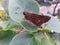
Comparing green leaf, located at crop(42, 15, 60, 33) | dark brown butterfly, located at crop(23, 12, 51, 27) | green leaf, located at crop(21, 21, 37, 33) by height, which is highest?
dark brown butterfly, located at crop(23, 12, 51, 27)

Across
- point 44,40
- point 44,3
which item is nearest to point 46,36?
point 44,40

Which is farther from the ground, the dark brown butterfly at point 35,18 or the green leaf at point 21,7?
the green leaf at point 21,7

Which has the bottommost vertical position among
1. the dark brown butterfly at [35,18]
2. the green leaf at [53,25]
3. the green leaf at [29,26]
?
the green leaf at [53,25]

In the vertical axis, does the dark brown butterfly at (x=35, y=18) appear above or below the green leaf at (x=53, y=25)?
above

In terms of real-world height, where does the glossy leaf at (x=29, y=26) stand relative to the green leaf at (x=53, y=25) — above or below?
above

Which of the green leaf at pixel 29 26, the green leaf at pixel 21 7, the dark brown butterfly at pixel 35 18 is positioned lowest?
the green leaf at pixel 29 26

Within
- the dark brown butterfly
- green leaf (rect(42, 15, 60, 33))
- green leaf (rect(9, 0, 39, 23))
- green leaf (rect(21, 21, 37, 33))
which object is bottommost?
green leaf (rect(42, 15, 60, 33))

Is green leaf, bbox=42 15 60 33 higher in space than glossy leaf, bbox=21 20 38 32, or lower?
lower

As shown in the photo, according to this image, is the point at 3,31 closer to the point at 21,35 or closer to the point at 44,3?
the point at 21,35

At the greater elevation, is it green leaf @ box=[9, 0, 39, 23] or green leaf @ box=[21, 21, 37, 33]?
green leaf @ box=[9, 0, 39, 23]
